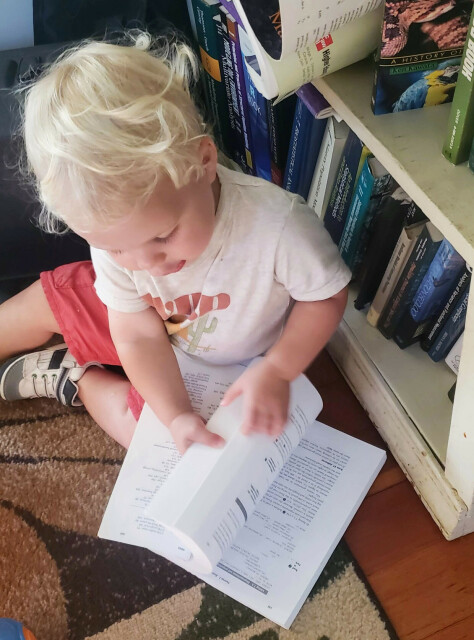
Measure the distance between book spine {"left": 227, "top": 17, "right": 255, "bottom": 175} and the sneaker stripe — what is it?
417 mm

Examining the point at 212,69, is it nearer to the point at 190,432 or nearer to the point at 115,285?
the point at 115,285

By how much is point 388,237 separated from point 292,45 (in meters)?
0.30

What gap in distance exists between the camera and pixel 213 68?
89 centimetres

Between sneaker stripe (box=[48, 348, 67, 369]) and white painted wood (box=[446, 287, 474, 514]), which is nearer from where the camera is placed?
white painted wood (box=[446, 287, 474, 514])

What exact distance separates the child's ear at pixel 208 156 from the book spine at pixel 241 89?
292 millimetres

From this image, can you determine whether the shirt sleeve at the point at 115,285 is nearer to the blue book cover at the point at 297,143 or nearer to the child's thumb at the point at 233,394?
the child's thumb at the point at 233,394

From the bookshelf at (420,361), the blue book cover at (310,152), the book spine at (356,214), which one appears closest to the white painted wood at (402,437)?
the bookshelf at (420,361)

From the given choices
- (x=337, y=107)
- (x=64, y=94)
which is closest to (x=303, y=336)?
(x=337, y=107)

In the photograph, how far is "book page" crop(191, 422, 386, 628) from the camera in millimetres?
710

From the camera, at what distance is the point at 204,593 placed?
0.73 metres

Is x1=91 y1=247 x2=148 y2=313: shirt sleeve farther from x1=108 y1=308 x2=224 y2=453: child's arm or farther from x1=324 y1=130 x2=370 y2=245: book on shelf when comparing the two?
x1=324 y1=130 x2=370 y2=245: book on shelf

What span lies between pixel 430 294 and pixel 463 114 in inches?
11.1

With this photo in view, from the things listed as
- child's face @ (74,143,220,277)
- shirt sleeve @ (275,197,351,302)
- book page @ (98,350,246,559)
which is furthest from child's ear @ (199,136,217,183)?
book page @ (98,350,246,559)

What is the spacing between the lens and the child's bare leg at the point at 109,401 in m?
0.83
